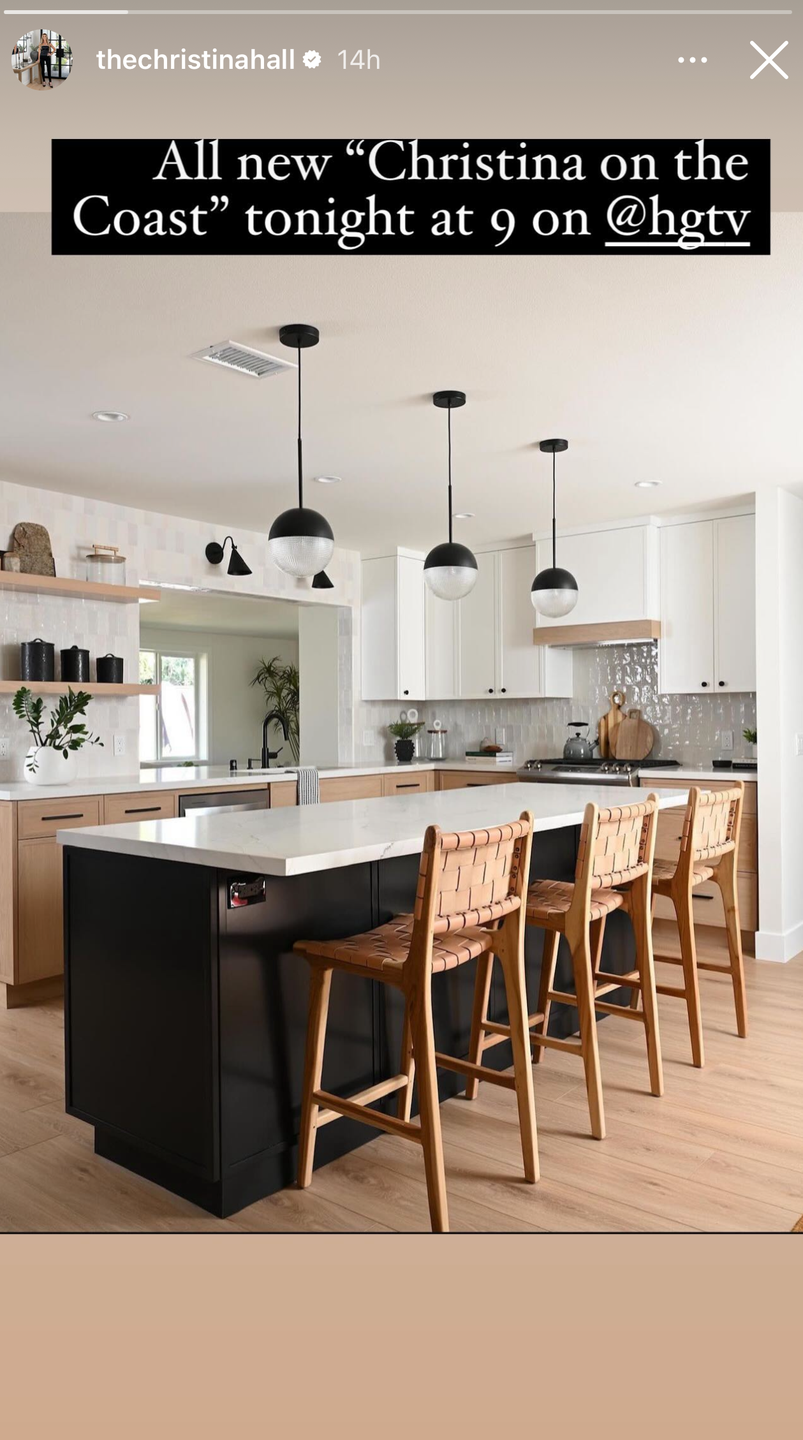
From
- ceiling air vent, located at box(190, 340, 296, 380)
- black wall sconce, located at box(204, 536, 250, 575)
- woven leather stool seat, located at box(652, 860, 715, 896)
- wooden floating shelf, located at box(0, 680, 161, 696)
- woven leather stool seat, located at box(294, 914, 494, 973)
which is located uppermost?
ceiling air vent, located at box(190, 340, 296, 380)

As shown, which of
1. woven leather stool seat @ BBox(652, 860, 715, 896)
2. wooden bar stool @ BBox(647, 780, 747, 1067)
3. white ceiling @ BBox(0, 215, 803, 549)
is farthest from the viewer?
woven leather stool seat @ BBox(652, 860, 715, 896)

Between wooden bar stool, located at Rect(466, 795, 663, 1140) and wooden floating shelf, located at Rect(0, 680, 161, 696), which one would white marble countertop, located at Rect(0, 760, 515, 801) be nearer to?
wooden floating shelf, located at Rect(0, 680, 161, 696)

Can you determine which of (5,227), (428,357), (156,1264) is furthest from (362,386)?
(156,1264)

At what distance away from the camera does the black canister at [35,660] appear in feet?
15.5

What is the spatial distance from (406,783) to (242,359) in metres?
3.65

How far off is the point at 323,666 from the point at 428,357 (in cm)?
389

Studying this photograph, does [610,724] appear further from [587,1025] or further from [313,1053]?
[313,1053]

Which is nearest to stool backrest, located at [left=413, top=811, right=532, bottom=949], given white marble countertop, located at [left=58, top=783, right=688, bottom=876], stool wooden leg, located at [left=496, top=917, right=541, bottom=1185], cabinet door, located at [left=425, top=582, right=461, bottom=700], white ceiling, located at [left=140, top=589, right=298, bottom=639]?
stool wooden leg, located at [left=496, top=917, right=541, bottom=1185]

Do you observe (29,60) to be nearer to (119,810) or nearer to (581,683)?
(119,810)

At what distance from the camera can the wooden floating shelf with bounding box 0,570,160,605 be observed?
15.1 ft

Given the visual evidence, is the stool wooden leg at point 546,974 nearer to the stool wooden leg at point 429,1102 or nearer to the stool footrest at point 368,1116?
the stool footrest at point 368,1116

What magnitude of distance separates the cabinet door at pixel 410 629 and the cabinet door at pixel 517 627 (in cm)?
62

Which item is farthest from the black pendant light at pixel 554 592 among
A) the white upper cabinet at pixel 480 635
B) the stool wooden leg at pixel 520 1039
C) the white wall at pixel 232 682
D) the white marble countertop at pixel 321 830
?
the white wall at pixel 232 682

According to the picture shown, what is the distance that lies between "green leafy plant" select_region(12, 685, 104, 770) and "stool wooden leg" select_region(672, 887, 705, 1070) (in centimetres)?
288
